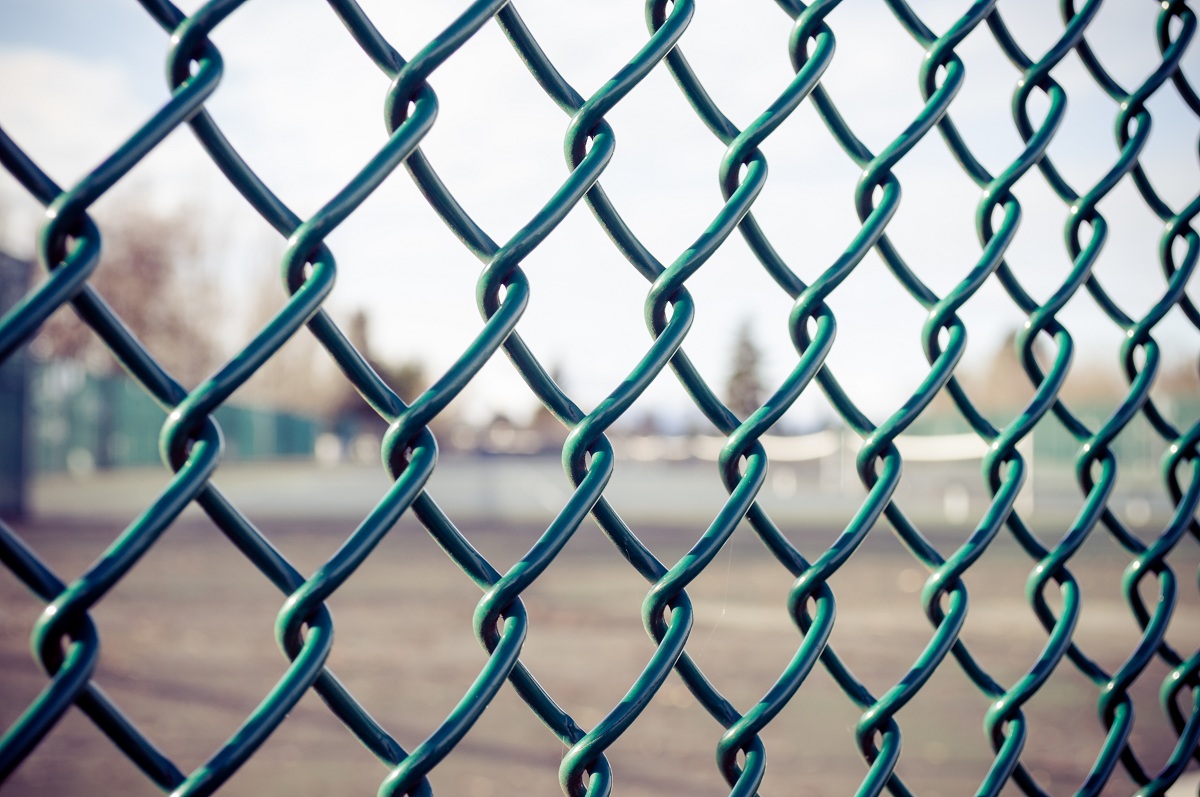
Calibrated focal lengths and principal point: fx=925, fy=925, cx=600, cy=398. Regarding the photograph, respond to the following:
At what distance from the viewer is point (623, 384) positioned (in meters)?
0.92

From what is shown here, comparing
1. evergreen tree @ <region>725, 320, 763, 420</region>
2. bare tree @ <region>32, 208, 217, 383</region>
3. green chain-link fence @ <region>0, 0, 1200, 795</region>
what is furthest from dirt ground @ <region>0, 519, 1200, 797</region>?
evergreen tree @ <region>725, 320, 763, 420</region>

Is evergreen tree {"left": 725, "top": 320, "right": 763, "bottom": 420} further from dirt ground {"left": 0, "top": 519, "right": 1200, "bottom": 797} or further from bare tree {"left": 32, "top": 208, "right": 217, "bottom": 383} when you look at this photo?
dirt ground {"left": 0, "top": 519, "right": 1200, "bottom": 797}

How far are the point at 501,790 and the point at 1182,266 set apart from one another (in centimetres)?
382

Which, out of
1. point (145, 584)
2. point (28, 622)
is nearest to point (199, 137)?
point (28, 622)

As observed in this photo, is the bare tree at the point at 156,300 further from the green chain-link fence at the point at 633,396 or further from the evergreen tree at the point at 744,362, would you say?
the green chain-link fence at the point at 633,396

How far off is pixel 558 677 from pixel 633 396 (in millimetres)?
5584

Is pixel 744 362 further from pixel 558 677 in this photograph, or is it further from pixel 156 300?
pixel 558 677

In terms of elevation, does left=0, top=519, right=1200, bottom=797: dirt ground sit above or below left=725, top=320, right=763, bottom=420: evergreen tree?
above

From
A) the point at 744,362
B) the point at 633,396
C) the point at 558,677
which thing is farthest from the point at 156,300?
the point at 633,396

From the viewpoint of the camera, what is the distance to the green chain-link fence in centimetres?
71

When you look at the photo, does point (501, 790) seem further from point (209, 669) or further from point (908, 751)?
point (209, 669)

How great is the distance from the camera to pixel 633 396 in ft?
2.98

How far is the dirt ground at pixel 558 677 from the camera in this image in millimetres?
4543

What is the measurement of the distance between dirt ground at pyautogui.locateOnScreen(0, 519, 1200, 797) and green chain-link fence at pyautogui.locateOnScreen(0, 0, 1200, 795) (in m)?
2.52
